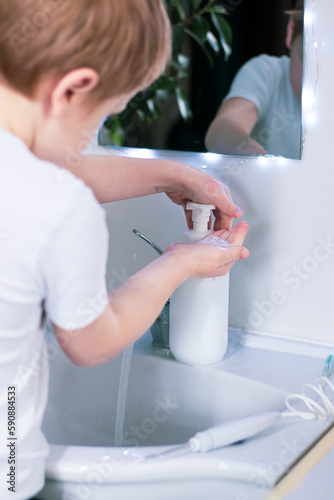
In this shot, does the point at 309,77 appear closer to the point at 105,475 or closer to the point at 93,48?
the point at 93,48

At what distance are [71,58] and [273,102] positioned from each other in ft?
1.32

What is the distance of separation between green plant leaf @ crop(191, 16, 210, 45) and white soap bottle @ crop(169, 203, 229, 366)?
0.79ft

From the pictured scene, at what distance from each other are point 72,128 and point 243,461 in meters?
0.36

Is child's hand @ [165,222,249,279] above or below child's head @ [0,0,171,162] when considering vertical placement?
below

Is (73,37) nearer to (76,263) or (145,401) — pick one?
(76,263)

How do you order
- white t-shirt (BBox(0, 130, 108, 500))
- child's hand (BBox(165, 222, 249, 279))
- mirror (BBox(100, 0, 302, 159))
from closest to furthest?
white t-shirt (BBox(0, 130, 108, 500))
child's hand (BBox(165, 222, 249, 279))
mirror (BBox(100, 0, 302, 159))

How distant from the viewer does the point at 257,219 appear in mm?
891

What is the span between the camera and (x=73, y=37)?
1.62 ft

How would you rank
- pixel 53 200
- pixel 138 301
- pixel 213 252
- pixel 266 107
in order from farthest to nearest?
pixel 266 107, pixel 213 252, pixel 138 301, pixel 53 200

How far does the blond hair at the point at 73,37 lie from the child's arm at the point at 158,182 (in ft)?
0.93

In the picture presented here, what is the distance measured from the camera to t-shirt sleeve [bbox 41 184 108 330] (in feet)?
1.60

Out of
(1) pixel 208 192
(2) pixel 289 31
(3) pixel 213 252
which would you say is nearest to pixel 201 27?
(2) pixel 289 31

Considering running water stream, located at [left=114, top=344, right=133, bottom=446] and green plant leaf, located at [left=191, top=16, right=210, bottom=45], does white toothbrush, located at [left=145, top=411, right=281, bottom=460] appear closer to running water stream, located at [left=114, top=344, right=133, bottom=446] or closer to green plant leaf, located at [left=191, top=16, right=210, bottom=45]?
running water stream, located at [left=114, top=344, right=133, bottom=446]

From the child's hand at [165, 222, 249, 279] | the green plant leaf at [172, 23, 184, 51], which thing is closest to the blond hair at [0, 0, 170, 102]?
the child's hand at [165, 222, 249, 279]
